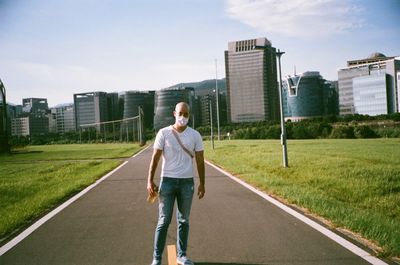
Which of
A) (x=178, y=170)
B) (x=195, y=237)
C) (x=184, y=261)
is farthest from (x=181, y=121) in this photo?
(x=195, y=237)

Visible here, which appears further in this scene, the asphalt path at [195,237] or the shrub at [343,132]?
the shrub at [343,132]

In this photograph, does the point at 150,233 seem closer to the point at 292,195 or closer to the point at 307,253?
the point at 307,253

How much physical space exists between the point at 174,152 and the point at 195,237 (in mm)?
1690

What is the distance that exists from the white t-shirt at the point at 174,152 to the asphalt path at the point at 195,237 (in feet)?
3.59

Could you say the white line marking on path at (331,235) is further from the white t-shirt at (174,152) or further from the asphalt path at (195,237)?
the white t-shirt at (174,152)

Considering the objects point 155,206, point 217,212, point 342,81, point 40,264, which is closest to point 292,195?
point 217,212

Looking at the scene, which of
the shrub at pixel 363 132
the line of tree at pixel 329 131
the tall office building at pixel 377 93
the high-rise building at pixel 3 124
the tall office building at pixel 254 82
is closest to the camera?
the high-rise building at pixel 3 124

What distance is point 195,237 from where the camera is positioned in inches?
231

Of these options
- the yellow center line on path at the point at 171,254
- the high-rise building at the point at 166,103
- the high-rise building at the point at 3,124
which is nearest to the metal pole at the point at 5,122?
the high-rise building at the point at 3,124

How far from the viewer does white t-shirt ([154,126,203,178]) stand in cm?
480

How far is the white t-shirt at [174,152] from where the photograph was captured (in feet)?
15.7

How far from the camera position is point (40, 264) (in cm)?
483

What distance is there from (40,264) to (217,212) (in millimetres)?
3706

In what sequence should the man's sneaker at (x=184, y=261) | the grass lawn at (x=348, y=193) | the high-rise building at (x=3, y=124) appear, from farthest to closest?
1. the high-rise building at (x=3, y=124)
2. the grass lawn at (x=348, y=193)
3. the man's sneaker at (x=184, y=261)
